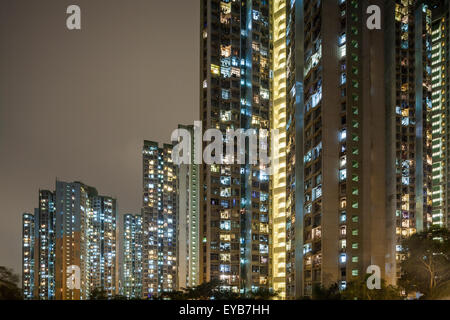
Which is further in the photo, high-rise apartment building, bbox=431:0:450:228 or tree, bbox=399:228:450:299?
high-rise apartment building, bbox=431:0:450:228

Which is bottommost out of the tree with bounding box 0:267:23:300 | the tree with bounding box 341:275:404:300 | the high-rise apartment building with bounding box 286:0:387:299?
the tree with bounding box 341:275:404:300

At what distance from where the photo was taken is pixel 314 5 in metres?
69.0

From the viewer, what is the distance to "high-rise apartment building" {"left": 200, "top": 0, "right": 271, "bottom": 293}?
267 feet

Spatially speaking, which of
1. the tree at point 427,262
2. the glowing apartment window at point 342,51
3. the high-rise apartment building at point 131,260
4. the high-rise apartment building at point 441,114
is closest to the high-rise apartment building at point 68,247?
the high-rise apartment building at point 131,260

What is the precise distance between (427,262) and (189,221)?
87550mm

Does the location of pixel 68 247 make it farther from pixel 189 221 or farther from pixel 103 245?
pixel 189 221

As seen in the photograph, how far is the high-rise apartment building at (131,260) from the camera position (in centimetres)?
16650

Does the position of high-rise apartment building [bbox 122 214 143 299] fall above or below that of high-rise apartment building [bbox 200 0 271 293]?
below

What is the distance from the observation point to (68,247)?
15275 centimetres

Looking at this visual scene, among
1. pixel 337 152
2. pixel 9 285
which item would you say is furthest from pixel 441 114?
pixel 9 285

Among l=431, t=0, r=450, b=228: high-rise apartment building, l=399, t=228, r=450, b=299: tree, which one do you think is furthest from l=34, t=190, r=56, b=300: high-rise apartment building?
l=399, t=228, r=450, b=299: tree

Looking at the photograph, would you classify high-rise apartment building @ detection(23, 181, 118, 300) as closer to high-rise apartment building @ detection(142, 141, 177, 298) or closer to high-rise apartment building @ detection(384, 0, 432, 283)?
high-rise apartment building @ detection(142, 141, 177, 298)

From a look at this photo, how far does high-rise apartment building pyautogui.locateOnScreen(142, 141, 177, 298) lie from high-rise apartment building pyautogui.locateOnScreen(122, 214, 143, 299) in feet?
52.6
